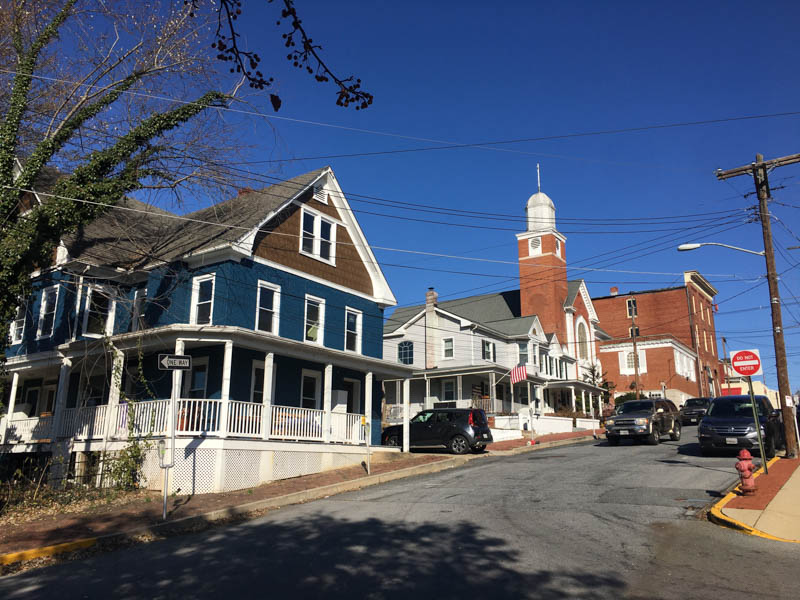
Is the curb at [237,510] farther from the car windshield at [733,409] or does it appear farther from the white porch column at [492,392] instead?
the white porch column at [492,392]

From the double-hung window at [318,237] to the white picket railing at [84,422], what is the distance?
27.3 ft

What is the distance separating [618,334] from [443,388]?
3378 centimetres

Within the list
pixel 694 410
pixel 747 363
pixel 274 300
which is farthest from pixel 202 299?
pixel 694 410

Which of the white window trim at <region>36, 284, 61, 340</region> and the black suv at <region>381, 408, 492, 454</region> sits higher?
the white window trim at <region>36, 284, 61, 340</region>

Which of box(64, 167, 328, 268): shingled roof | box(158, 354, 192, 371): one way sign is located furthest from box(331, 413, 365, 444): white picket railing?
box(158, 354, 192, 371): one way sign

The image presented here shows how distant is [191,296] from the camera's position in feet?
65.3

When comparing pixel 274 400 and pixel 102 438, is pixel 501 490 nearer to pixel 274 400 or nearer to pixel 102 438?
pixel 274 400

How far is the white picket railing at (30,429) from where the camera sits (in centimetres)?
2031

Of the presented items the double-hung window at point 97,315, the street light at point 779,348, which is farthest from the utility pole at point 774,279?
the double-hung window at point 97,315

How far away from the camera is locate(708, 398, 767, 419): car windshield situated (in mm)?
18609

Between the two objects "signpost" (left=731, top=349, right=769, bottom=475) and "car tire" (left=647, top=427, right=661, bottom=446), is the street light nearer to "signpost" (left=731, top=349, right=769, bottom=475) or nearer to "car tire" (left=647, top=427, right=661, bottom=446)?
"signpost" (left=731, top=349, right=769, bottom=475)

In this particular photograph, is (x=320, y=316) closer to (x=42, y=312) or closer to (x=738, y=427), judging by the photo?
(x=42, y=312)

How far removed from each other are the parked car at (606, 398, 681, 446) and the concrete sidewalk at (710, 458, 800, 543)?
32.0 ft

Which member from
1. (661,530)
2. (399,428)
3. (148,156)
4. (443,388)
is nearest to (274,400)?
(399,428)
